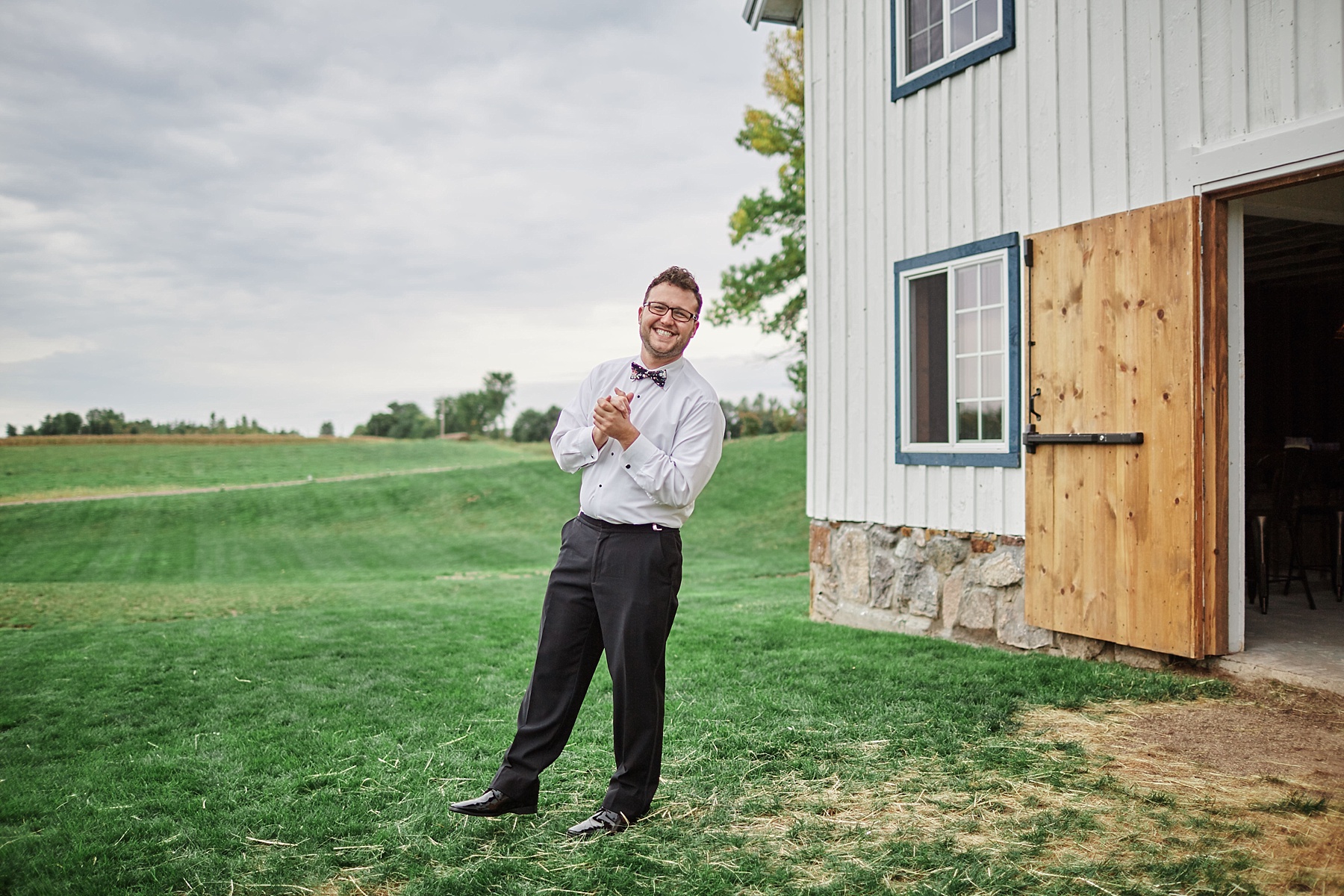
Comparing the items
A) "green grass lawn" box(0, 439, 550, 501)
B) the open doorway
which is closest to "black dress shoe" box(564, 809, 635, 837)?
the open doorway

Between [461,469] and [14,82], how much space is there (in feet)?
51.5

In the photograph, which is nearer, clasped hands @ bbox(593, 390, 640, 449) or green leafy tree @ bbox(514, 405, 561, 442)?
clasped hands @ bbox(593, 390, 640, 449)

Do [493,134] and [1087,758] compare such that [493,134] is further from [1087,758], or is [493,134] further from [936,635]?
[1087,758]

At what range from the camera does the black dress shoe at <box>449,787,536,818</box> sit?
3.29 metres

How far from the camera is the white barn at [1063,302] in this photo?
502 cm

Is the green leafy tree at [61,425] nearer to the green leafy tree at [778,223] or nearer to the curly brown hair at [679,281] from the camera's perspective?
the green leafy tree at [778,223]

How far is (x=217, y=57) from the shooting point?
2234 cm

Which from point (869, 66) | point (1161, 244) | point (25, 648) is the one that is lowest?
point (25, 648)

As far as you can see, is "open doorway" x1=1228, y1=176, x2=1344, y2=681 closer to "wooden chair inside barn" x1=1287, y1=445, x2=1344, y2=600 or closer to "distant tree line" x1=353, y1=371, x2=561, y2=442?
"wooden chair inside barn" x1=1287, y1=445, x2=1344, y2=600

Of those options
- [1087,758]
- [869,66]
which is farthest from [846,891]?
[869,66]

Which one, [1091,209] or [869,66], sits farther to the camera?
[869,66]

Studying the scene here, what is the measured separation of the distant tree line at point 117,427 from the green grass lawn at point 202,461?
1645 millimetres

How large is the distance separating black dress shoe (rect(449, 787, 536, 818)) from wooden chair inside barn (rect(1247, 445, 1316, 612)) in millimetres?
5625

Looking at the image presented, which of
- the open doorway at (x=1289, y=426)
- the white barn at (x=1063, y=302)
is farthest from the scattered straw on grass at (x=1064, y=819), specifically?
the white barn at (x=1063, y=302)
